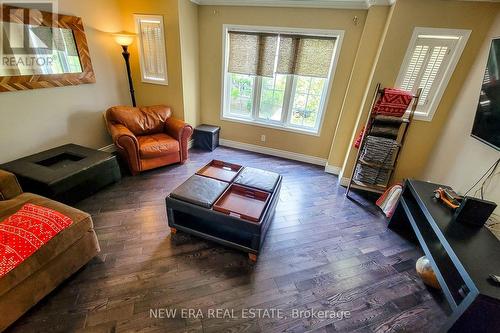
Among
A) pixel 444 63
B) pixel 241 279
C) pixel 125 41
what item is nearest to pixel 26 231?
pixel 241 279

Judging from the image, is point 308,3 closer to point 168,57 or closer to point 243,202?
point 168,57

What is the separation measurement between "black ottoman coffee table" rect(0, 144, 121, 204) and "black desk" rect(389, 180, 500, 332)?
3214 millimetres

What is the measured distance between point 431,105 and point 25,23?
4583 mm

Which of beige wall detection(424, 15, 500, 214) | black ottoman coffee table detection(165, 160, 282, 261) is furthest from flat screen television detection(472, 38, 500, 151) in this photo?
black ottoman coffee table detection(165, 160, 282, 261)

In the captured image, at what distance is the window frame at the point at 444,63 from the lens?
223 cm

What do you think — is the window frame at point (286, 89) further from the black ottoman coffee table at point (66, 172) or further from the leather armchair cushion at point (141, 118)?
the black ottoman coffee table at point (66, 172)

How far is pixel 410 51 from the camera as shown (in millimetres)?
2385

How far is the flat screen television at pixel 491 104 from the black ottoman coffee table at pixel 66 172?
3.77m

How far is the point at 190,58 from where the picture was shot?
3.49 m

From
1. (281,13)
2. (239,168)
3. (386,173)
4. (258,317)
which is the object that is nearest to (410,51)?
(386,173)

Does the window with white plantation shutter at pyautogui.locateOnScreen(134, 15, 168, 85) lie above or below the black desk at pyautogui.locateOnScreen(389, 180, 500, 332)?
above

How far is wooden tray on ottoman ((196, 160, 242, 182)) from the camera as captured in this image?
7.32ft

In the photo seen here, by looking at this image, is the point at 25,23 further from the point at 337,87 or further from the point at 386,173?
the point at 386,173

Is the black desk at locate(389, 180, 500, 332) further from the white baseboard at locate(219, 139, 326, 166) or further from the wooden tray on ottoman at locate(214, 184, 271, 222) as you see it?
the white baseboard at locate(219, 139, 326, 166)
